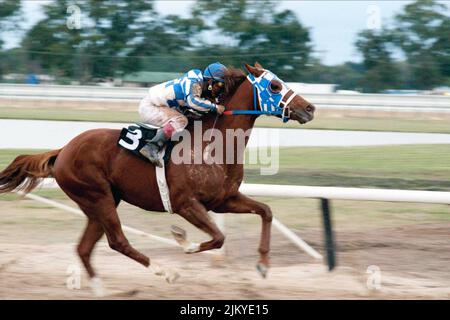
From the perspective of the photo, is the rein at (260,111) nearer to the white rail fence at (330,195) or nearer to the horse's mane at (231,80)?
the horse's mane at (231,80)

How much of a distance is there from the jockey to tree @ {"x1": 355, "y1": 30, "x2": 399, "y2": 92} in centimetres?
1328

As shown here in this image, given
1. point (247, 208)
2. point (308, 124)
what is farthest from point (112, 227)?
point (308, 124)

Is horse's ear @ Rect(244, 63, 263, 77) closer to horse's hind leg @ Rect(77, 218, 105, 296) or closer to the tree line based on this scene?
horse's hind leg @ Rect(77, 218, 105, 296)

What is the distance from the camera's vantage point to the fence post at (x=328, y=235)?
6516 mm

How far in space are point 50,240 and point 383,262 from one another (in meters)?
3.12

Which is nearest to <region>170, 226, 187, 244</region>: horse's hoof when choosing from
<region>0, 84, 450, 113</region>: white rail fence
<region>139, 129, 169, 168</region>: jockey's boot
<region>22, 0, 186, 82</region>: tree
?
<region>139, 129, 169, 168</region>: jockey's boot

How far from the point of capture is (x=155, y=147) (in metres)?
5.88

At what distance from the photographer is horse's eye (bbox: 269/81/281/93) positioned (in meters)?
5.94

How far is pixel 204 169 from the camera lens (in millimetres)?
5871

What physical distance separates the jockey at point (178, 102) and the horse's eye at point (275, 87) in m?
0.36

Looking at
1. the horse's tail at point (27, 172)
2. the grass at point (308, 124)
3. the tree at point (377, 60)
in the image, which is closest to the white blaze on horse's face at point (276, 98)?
the horse's tail at point (27, 172)

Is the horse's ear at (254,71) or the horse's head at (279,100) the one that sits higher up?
the horse's ear at (254,71)

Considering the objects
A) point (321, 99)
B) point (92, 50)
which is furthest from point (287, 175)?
point (92, 50)
